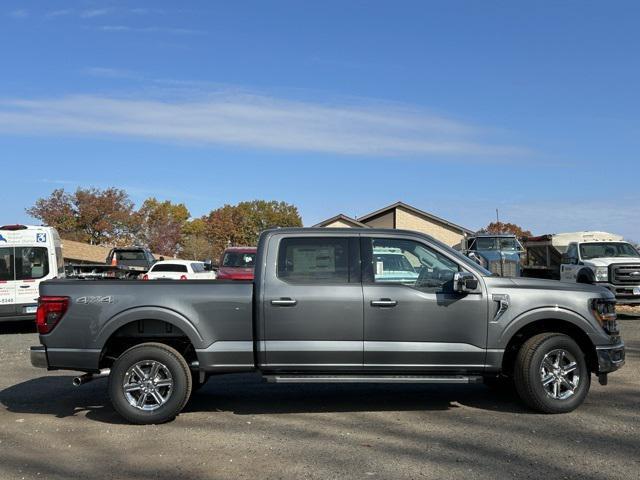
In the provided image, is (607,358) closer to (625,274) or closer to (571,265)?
(625,274)

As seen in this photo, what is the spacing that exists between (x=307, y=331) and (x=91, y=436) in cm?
231

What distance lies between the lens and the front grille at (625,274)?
16.2m

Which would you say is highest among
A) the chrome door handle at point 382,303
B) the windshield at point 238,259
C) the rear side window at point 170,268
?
the windshield at point 238,259

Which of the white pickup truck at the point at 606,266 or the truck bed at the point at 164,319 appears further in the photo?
the white pickup truck at the point at 606,266

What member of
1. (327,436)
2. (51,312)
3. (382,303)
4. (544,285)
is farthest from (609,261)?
(51,312)

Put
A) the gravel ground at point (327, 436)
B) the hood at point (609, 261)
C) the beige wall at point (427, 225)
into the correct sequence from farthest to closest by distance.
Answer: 1. the beige wall at point (427, 225)
2. the hood at point (609, 261)
3. the gravel ground at point (327, 436)

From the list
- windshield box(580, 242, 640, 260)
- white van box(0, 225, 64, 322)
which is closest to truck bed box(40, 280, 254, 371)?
white van box(0, 225, 64, 322)

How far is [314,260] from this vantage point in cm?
667

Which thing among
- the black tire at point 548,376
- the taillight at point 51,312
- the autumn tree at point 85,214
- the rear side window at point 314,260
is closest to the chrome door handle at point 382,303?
the rear side window at point 314,260

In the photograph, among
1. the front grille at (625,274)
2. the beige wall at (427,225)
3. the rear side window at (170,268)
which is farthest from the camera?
the beige wall at (427,225)

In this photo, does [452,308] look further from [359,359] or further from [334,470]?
[334,470]

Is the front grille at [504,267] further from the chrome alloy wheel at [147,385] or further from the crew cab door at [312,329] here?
the chrome alloy wheel at [147,385]

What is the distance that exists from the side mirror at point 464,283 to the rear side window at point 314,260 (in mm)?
1108

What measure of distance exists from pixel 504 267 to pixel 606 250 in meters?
5.05
